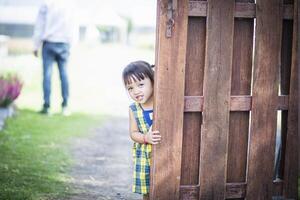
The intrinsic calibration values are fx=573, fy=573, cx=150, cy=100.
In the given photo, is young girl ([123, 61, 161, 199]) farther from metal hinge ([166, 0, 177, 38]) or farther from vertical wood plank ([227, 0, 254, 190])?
vertical wood plank ([227, 0, 254, 190])

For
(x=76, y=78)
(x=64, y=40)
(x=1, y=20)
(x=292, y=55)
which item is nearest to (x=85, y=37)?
(x=1, y=20)

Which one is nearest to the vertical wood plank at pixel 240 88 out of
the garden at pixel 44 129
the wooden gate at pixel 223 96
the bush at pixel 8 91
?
the wooden gate at pixel 223 96

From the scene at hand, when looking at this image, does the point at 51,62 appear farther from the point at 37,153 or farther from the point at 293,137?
the point at 293,137

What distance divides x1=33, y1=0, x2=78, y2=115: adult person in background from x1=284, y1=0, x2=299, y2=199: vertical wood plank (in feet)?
16.9

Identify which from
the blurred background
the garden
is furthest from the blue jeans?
the blurred background

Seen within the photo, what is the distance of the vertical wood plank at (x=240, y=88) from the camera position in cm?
407

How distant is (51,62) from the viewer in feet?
29.5

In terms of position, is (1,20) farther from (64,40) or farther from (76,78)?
(64,40)

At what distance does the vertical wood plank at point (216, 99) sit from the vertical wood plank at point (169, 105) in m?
0.18

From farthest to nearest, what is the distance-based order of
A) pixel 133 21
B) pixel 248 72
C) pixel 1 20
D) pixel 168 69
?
pixel 133 21 < pixel 1 20 < pixel 248 72 < pixel 168 69

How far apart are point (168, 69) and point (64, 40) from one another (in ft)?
17.4

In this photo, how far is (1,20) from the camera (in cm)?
2834

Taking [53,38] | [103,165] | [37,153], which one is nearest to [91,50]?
[53,38]

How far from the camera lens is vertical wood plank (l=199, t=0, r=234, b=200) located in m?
3.92
